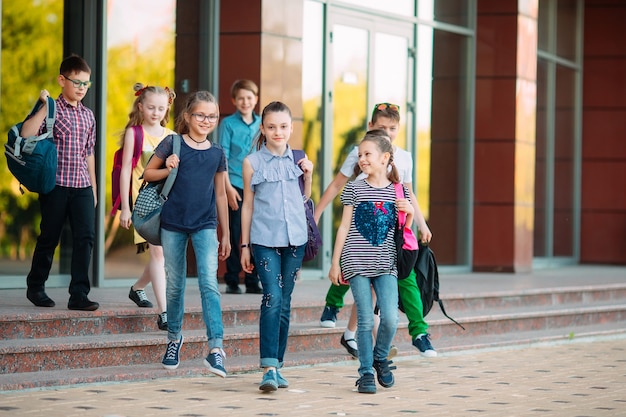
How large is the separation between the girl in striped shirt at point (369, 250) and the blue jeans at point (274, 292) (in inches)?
10.2

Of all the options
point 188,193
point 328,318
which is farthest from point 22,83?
point 188,193

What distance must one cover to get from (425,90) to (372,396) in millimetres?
8072

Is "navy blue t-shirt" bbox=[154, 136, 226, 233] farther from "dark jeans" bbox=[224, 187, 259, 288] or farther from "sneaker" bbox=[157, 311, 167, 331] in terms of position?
"dark jeans" bbox=[224, 187, 259, 288]

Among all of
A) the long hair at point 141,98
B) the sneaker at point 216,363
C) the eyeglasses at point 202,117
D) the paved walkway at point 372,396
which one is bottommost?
the paved walkway at point 372,396

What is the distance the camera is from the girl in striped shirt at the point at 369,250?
701cm

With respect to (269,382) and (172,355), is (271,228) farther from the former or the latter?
(172,355)

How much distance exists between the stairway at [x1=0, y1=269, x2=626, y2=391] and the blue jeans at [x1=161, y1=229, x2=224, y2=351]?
41 centimetres

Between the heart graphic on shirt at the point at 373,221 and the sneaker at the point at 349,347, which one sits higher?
the heart graphic on shirt at the point at 373,221

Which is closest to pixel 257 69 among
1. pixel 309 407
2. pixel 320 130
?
pixel 320 130

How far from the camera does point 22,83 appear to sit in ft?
32.4

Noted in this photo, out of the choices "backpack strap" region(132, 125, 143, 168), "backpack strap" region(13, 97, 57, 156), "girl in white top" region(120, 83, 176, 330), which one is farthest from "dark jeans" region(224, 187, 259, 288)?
"backpack strap" region(13, 97, 57, 156)

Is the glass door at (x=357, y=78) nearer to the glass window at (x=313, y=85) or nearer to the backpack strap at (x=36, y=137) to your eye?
the glass window at (x=313, y=85)

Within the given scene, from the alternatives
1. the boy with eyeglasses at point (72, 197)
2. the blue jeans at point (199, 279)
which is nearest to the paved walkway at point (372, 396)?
the blue jeans at point (199, 279)

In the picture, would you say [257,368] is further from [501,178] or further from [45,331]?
[501,178]
